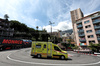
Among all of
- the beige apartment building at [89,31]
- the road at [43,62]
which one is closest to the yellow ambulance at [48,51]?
the road at [43,62]

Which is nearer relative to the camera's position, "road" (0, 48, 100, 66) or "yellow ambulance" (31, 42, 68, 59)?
"road" (0, 48, 100, 66)

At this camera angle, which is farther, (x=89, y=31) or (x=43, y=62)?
(x=89, y=31)

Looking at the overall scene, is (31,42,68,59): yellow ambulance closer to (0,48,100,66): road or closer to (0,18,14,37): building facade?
(0,48,100,66): road

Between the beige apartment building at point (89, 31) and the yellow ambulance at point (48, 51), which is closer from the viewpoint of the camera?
the yellow ambulance at point (48, 51)

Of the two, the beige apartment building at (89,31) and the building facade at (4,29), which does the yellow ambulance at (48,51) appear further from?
the building facade at (4,29)

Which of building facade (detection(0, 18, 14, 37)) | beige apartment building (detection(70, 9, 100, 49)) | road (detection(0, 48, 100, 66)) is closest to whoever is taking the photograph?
road (detection(0, 48, 100, 66))

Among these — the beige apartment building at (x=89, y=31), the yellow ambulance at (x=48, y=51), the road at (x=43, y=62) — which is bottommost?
the road at (x=43, y=62)

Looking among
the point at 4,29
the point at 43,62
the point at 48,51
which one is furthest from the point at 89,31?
the point at 4,29

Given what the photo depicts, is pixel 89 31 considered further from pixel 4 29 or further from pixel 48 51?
pixel 4 29

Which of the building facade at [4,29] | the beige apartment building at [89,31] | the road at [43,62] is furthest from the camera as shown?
the building facade at [4,29]

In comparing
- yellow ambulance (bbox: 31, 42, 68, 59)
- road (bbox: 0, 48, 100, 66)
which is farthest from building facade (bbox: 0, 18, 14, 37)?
yellow ambulance (bbox: 31, 42, 68, 59)

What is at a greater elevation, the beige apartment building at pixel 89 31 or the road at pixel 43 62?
the beige apartment building at pixel 89 31

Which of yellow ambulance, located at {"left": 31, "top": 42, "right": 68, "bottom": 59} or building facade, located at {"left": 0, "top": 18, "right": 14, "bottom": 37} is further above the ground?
building facade, located at {"left": 0, "top": 18, "right": 14, "bottom": 37}

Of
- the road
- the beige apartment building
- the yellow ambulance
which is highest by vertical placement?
the beige apartment building
